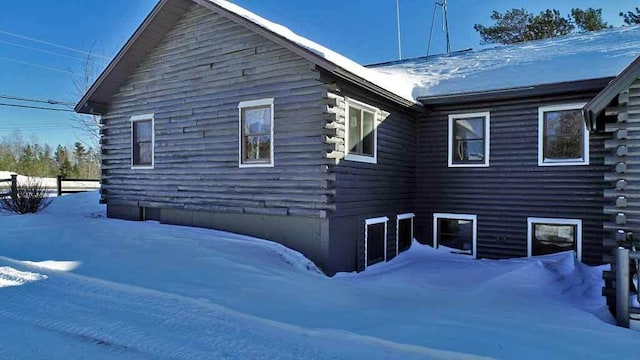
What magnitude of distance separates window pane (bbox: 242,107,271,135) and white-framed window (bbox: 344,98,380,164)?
185 cm

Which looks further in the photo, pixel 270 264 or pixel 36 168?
pixel 36 168

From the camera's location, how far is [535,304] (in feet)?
22.6

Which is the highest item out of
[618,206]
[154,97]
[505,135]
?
[154,97]

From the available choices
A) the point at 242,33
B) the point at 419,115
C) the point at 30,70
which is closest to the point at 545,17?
the point at 419,115

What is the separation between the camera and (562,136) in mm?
10648

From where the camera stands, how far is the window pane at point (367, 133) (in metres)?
10.2

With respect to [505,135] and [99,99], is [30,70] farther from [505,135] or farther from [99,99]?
[505,135]

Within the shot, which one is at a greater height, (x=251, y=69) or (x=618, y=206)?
(x=251, y=69)

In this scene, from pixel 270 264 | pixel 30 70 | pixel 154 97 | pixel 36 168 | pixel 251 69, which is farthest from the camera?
pixel 36 168

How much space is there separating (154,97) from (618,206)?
11.1 meters

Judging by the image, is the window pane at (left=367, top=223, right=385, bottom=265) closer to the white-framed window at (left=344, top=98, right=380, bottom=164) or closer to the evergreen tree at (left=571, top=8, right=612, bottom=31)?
the white-framed window at (left=344, top=98, right=380, bottom=164)

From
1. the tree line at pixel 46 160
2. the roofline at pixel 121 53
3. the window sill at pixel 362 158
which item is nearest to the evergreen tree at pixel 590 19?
the window sill at pixel 362 158

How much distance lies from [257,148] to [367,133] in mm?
2615

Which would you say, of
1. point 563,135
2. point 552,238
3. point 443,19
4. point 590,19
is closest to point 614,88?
point 563,135
